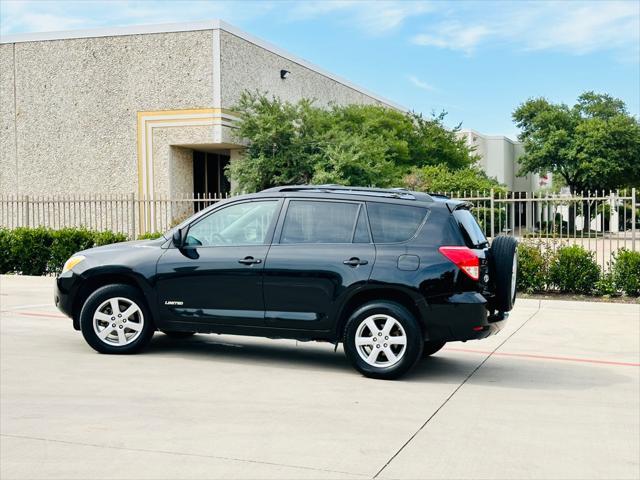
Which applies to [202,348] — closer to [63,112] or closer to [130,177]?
[130,177]

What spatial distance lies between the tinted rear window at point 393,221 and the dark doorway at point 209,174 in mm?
20618

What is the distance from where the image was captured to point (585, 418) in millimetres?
6785

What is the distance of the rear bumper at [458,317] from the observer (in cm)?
773

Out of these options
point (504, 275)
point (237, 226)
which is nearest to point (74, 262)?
point (237, 226)

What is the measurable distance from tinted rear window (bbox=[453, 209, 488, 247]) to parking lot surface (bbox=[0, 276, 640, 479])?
1394 millimetres

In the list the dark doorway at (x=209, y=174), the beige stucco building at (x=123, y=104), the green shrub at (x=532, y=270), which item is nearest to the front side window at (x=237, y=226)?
the green shrub at (x=532, y=270)

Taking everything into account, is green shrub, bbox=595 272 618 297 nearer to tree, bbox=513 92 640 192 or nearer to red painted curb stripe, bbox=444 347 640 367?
red painted curb stripe, bbox=444 347 640 367

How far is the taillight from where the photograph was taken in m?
7.76

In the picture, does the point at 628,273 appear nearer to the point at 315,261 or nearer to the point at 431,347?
the point at 431,347

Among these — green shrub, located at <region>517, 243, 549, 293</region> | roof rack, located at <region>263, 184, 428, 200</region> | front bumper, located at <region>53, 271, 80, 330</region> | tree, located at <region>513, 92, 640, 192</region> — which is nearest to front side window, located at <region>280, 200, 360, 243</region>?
roof rack, located at <region>263, 184, 428, 200</region>

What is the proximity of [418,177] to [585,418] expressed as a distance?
2457 centimetres

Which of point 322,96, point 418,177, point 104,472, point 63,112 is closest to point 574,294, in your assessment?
point 104,472

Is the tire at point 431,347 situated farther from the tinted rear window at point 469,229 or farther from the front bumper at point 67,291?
the front bumper at point 67,291

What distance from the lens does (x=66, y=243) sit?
19.2 meters
